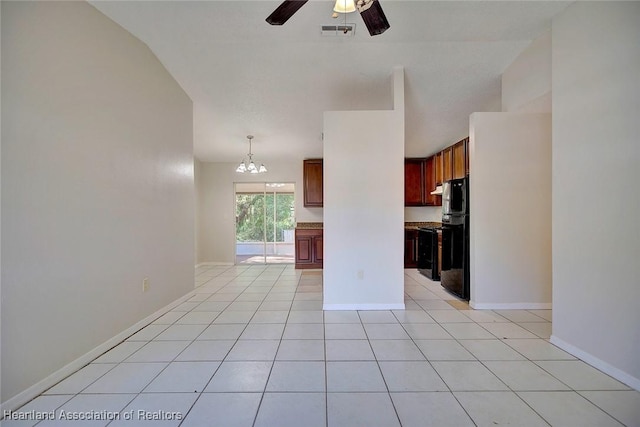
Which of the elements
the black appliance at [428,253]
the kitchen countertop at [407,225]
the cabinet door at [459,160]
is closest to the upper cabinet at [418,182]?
the kitchen countertop at [407,225]

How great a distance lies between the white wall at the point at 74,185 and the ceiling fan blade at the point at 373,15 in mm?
2082

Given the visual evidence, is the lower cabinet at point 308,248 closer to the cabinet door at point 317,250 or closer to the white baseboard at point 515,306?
the cabinet door at point 317,250

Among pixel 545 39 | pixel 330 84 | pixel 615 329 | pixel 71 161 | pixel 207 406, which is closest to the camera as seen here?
pixel 207 406

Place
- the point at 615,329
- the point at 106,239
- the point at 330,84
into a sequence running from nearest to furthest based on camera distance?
the point at 615,329, the point at 106,239, the point at 330,84

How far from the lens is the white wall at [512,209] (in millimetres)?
3080

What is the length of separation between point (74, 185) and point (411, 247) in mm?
5265

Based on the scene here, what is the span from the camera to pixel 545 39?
2711 mm

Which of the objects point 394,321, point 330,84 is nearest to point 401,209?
point 394,321

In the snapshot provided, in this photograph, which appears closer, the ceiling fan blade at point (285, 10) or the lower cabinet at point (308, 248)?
the ceiling fan blade at point (285, 10)

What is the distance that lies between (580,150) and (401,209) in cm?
156

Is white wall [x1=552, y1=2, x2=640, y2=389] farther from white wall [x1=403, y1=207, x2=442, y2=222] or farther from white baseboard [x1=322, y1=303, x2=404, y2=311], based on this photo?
white wall [x1=403, y1=207, x2=442, y2=222]

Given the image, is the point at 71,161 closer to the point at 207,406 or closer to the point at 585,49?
the point at 207,406

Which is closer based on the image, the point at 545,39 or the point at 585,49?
the point at 585,49

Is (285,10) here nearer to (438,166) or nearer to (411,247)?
(438,166)
